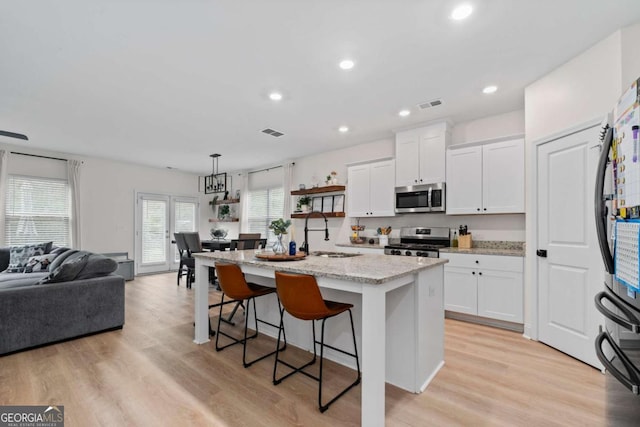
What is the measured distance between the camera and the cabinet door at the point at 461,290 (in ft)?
11.6

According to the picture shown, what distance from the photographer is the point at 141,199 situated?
22.8 feet

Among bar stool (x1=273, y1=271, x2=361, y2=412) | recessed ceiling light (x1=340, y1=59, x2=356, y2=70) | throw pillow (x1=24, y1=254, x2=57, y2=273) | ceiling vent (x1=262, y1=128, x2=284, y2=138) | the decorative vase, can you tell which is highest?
recessed ceiling light (x1=340, y1=59, x2=356, y2=70)

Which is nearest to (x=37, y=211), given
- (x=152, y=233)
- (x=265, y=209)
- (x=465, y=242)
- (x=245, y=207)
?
(x=152, y=233)

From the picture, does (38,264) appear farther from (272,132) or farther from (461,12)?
(461,12)

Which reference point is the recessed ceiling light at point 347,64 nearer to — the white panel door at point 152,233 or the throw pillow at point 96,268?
the throw pillow at point 96,268

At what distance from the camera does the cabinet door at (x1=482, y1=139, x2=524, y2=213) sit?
3455 millimetres

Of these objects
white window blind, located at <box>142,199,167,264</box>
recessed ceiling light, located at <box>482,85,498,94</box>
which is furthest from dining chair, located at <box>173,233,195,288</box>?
recessed ceiling light, located at <box>482,85,498,94</box>

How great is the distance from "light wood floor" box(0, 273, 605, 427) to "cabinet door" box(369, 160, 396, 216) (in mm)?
2189

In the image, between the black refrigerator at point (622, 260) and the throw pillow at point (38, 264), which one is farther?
the throw pillow at point (38, 264)

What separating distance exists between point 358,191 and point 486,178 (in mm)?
1976

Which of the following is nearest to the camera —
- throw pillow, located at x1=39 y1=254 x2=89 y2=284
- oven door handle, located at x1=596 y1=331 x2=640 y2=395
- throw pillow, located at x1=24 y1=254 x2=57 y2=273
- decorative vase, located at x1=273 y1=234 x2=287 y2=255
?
oven door handle, located at x1=596 y1=331 x2=640 y2=395

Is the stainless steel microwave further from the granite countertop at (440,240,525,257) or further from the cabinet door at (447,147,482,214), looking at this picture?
the granite countertop at (440,240,525,257)

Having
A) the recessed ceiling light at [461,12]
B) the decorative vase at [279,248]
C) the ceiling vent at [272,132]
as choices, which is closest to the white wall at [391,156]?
the ceiling vent at [272,132]

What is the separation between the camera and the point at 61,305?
9.87 feet
